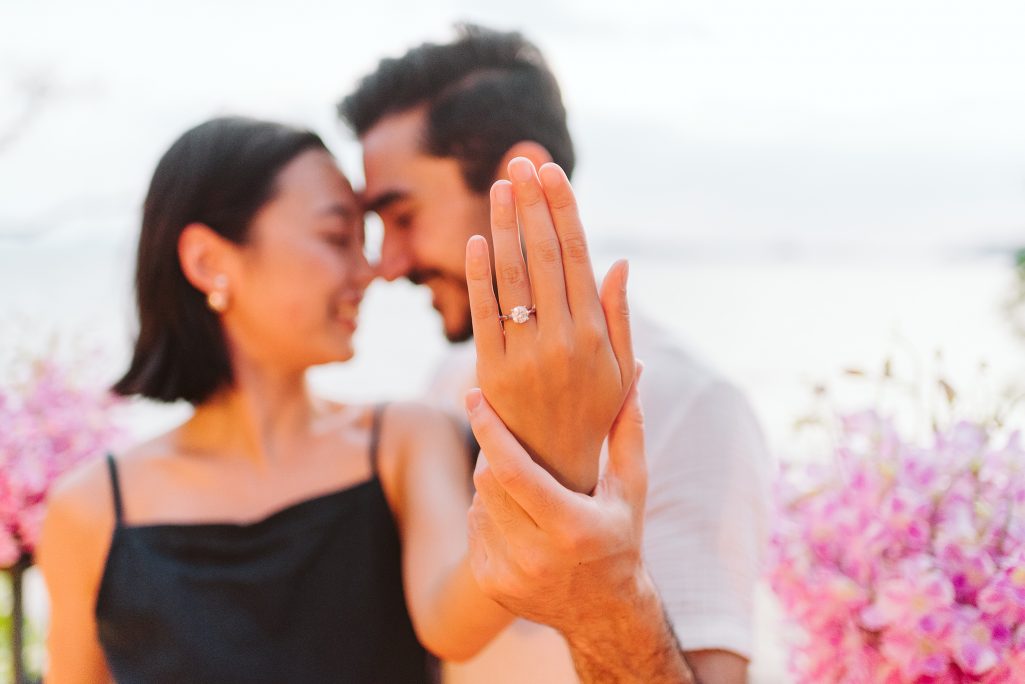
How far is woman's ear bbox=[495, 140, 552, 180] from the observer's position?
169 centimetres

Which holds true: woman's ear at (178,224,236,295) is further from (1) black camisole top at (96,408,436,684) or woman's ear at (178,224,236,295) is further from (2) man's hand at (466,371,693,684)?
(2) man's hand at (466,371,693,684)

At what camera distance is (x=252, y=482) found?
1.42 meters

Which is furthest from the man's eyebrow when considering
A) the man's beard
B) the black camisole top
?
the black camisole top

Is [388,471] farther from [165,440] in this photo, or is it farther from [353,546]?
[165,440]

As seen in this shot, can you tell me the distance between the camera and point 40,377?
1.63m

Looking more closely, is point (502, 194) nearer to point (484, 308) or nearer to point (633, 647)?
point (484, 308)

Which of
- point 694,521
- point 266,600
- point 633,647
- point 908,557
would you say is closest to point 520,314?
point 633,647

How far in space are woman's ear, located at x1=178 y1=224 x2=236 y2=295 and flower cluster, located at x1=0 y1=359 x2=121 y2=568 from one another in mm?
331

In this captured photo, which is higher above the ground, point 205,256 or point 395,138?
point 395,138

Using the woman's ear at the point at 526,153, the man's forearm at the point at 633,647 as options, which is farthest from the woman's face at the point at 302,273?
the man's forearm at the point at 633,647

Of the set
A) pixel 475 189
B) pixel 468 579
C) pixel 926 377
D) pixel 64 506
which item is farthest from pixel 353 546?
pixel 926 377

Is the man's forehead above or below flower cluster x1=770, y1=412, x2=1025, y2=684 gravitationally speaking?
above

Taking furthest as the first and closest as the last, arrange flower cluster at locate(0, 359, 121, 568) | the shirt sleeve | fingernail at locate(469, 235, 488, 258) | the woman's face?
flower cluster at locate(0, 359, 121, 568), the woman's face, the shirt sleeve, fingernail at locate(469, 235, 488, 258)

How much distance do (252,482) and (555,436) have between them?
2.56 ft
